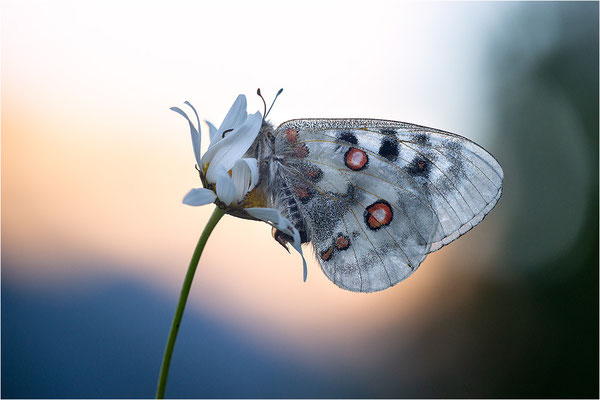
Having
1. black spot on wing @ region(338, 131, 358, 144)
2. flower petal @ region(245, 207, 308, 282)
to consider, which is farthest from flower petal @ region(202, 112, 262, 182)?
black spot on wing @ region(338, 131, 358, 144)

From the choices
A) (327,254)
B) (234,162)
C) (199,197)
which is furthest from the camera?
(327,254)

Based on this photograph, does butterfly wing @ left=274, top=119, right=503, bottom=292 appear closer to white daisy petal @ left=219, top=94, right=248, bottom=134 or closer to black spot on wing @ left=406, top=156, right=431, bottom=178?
black spot on wing @ left=406, top=156, right=431, bottom=178

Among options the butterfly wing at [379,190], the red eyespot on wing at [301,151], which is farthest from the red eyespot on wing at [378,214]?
the red eyespot on wing at [301,151]

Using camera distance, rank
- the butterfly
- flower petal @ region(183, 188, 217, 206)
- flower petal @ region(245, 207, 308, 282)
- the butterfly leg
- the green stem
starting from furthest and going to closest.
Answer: the butterfly, the butterfly leg, flower petal @ region(245, 207, 308, 282), flower petal @ region(183, 188, 217, 206), the green stem

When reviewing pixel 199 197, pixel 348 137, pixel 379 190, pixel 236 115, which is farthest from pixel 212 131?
pixel 379 190

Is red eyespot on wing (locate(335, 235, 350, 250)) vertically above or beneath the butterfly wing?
beneath

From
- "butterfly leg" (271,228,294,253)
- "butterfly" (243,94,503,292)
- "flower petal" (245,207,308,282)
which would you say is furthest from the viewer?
"butterfly" (243,94,503,292)

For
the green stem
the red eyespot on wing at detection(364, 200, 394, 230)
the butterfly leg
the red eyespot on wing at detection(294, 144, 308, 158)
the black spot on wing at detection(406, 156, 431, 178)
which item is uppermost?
the red eyespot on wing at detection(294, 144, 308, 158)

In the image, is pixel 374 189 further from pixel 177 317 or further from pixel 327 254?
pixel 177 317

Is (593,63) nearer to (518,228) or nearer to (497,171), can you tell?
(518,228)
